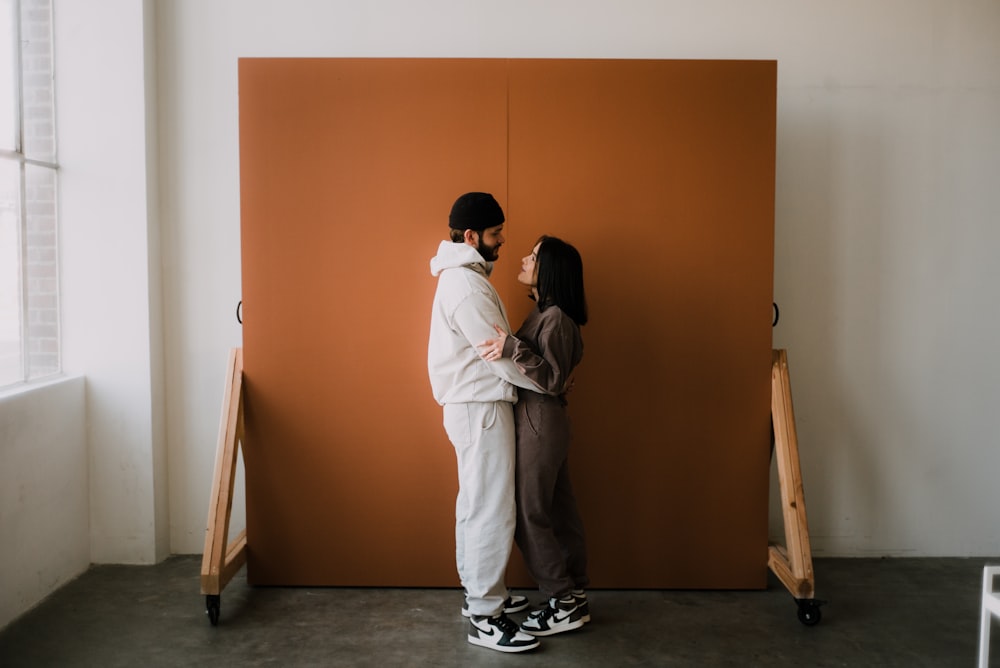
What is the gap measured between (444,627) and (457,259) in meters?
1.57

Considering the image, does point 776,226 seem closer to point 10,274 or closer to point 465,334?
point 465,334

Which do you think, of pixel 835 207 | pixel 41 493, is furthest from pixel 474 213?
pixel 41 493

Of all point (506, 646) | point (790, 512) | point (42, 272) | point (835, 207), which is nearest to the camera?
→ point (506, 646)

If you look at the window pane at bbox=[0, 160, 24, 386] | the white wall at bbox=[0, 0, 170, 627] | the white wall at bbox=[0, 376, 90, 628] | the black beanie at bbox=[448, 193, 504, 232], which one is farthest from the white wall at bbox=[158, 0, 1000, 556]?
the black beanie at bbox=[448, 193, 504, 232]

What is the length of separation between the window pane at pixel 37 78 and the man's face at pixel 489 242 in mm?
2294

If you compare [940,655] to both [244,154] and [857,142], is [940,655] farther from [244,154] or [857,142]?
[244,154]

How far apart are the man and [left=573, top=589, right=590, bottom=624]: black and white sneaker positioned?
0.92ft

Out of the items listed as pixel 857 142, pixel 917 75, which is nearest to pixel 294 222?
pixel 857 142

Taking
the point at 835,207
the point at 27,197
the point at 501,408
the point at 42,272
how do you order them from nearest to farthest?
the point at 501,408
the point at 27,197
the point at 42,272
the point at 835,207

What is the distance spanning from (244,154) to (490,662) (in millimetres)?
2478

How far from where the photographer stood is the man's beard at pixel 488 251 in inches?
131

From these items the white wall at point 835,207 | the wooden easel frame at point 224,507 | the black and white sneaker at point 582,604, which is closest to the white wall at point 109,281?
the white wall at point 835,207

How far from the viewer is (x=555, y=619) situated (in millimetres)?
3289

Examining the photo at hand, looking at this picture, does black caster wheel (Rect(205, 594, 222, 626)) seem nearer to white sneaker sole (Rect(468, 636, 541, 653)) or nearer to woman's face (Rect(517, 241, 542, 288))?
white sneaker sole (Rect(468, 636, 541, 653))
